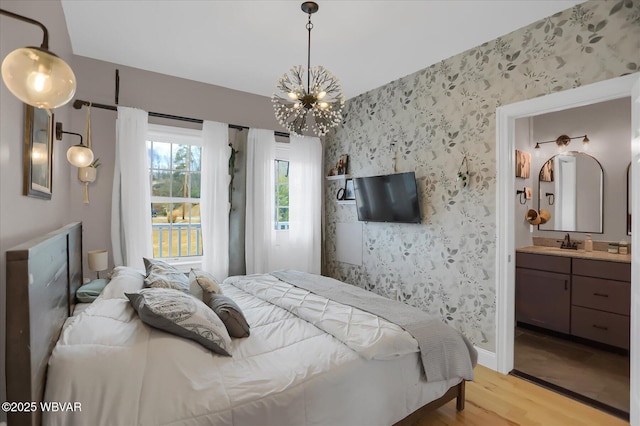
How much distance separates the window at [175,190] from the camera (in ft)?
11.5

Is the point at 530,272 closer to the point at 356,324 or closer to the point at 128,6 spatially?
the point at 356,324

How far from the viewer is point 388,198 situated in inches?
144

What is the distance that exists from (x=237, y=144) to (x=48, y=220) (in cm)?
219

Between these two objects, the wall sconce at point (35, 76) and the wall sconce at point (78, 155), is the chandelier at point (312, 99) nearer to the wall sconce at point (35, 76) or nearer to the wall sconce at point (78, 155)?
the wall sconce at point (35, 76)

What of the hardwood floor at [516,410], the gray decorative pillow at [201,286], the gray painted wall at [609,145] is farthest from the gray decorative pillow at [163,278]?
the gray painted wall at [609,145]

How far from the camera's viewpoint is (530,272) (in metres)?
3.58

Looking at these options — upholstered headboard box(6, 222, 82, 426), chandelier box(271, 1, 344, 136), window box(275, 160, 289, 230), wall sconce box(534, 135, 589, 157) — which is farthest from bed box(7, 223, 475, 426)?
wall sconce box(534, 135, 589, 157)

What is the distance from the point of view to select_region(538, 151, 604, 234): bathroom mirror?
3607 millimetres

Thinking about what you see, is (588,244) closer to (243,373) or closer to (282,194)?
(282,194)

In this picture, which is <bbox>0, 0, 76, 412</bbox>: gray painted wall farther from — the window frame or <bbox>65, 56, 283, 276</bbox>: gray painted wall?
the window frame

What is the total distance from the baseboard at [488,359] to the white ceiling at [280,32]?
2785 millimetres

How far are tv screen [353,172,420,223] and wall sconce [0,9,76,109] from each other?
3010 millimetres

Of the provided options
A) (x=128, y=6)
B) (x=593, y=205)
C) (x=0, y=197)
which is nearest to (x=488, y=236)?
(x=593, y=205)

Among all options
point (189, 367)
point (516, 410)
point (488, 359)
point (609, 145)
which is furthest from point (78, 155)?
point (609, 145)
